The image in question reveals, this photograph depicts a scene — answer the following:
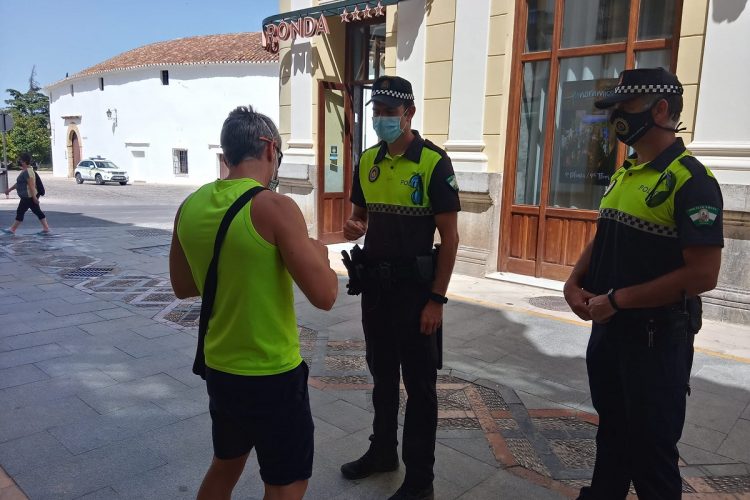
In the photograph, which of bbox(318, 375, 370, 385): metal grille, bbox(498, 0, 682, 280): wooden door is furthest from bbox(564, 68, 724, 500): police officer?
bbox(498, 0, 682, 280): wooden door

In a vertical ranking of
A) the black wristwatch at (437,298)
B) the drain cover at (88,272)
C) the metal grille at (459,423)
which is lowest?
the drain cover at (88,272)

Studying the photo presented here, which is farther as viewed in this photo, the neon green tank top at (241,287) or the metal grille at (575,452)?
the metal grille at (575,452)

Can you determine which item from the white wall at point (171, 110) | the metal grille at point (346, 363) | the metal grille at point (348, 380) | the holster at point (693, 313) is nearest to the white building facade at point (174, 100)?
the white wall at point (171, 110)

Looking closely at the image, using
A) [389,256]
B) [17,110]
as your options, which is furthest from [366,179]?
[17,110]

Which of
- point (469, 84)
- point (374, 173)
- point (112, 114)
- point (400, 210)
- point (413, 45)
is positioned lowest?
point (400, 210)

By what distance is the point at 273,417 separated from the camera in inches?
79.8

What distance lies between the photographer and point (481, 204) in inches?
316

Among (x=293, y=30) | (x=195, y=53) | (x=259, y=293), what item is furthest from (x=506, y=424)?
(x=195, y=53)

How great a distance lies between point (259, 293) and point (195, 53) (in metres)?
38.4

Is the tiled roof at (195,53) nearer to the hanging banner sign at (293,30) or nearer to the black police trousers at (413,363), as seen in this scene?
the hanging banner sign at (293,30)

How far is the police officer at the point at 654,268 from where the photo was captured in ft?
6.93

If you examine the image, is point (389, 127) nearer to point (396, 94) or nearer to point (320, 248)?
point (396, 94)

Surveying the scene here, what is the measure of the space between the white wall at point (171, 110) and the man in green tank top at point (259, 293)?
107 feet

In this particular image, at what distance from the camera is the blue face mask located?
292cm
